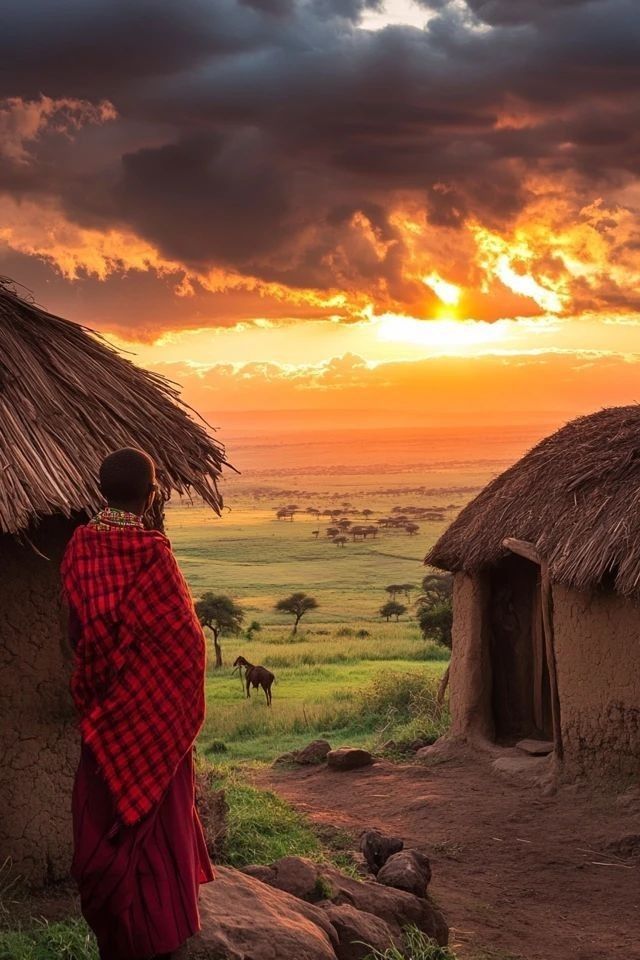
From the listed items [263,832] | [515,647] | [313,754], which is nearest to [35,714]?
[263,832]

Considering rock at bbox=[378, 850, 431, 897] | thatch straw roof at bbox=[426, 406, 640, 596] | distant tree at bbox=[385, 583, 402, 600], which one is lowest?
distant tree at bbox=[385, 583, 402, 600]

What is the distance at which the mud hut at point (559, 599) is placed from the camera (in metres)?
8.83

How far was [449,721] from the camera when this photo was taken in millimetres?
12133

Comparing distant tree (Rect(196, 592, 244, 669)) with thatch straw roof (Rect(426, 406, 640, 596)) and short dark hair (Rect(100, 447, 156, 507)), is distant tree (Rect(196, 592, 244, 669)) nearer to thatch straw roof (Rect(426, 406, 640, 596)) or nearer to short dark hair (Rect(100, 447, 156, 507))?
thatch straw roof (Rect(426, 406, 640, 596))

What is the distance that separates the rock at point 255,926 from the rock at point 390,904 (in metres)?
0.54

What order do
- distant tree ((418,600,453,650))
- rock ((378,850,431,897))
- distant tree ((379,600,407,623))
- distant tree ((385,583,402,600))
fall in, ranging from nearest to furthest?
rock ((378,850,431,897))
distant tree ((418,600,453,650))
distant tree ((379,600,407,623))
distant tree ((385,583,402,600))

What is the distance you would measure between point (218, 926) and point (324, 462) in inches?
6220

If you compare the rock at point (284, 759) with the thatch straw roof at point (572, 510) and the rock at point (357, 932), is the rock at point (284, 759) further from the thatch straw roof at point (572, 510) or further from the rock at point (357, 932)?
the rock at point (357, 932)

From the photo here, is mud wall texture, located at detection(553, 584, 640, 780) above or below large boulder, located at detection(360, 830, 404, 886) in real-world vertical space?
above

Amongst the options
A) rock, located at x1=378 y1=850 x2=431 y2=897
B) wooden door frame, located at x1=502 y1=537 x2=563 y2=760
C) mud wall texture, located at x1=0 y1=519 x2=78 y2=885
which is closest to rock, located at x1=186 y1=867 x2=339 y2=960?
mud wall texture, located at x1=0 y1=519 x2=78 y2=885

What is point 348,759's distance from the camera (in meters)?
10.6

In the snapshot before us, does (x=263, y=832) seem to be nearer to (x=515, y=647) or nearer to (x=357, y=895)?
(x=357, y=895)

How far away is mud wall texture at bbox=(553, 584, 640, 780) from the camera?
346 inches

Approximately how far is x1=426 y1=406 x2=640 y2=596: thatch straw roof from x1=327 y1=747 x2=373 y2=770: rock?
2132 millimetres
